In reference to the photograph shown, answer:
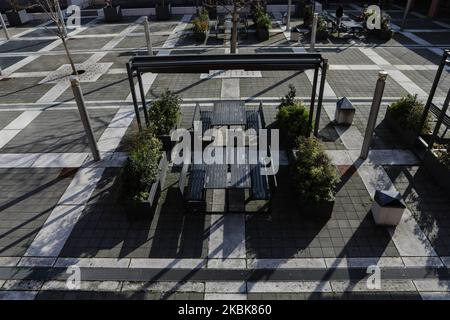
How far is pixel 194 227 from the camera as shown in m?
6.41

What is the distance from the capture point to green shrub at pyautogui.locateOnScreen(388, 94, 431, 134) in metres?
8.37

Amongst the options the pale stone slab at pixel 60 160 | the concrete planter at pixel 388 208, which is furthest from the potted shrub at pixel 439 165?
the pale stone slab at pixel 60 160

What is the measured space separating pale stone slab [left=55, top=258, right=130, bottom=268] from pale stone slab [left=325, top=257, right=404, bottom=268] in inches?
149

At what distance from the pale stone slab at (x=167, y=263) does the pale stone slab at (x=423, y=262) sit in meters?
3.75

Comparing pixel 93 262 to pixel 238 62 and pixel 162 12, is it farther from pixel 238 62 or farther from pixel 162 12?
pixel 162 12

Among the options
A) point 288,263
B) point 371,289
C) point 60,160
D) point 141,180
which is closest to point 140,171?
point 141,180

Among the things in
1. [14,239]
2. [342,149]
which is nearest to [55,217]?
[14,239]

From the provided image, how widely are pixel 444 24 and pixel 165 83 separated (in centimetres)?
2014

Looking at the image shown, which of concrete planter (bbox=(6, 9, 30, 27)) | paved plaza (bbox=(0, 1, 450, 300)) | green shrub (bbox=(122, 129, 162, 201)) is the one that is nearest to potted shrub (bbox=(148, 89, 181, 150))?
paved plaza (bbox=(0, 1, 450, 300))

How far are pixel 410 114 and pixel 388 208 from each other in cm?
387

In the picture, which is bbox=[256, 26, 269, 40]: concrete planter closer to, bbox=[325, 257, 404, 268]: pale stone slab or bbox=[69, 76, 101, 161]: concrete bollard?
bbox=[69, 76, 101, 161]: concrete bollard

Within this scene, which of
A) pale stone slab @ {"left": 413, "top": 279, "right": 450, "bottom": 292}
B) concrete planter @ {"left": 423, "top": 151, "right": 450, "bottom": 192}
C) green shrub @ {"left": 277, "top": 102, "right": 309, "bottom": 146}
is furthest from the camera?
green shrub @ {"left": 277, "top": 102, "right": 309, "bottom": 146}

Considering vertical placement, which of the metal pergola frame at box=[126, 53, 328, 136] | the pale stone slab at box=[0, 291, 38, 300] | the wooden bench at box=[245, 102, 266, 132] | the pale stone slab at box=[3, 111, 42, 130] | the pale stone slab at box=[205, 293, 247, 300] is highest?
the metal pergola frame at box=[126, 53, 328, 136]

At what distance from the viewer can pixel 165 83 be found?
43.2ft
